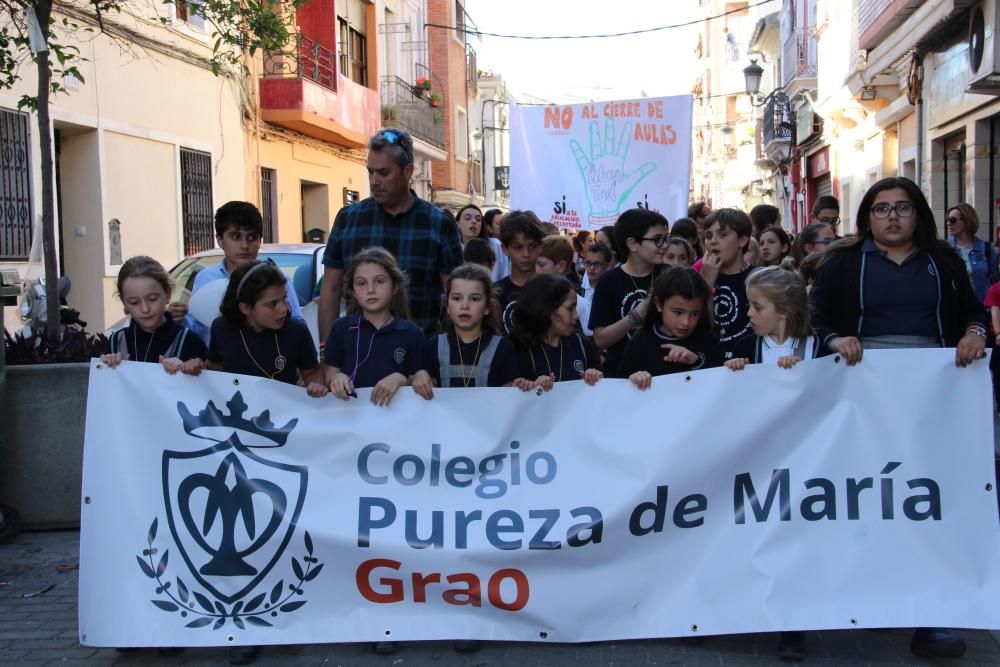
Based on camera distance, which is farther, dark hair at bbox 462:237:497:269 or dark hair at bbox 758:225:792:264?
dark hair at bbox 758:225:792:264

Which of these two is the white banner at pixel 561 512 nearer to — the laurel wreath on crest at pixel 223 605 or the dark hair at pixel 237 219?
the laurel wreath on crest at pixel 223 605

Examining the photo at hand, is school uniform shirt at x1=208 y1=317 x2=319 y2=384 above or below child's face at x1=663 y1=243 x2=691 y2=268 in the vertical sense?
below

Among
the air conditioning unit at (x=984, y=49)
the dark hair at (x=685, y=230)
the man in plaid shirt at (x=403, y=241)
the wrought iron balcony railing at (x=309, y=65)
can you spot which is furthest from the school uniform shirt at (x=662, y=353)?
the wrought iron balcony railing at (x=309, y=65)

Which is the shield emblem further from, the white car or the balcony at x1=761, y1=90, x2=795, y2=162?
the balcony at x1=761, y1=90, x2=795, y2=162

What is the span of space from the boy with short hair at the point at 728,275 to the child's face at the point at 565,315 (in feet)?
2.95

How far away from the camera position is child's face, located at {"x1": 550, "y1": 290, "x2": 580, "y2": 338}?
15.8 feet

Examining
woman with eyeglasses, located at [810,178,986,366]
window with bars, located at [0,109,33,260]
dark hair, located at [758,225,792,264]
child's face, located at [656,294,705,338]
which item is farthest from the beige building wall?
woman with eyeglasses, located at [810,178,986,366]

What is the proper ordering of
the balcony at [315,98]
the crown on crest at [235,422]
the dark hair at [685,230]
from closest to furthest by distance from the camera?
the crown on crest at [235,422] → the dark hair at [685,230] → the balcony at [315,98]

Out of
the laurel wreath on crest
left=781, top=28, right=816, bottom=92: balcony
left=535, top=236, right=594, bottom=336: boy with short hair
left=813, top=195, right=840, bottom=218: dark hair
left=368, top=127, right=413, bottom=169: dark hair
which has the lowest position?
the laurel wreath on crest

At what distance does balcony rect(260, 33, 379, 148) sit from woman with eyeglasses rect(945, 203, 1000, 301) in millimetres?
11218

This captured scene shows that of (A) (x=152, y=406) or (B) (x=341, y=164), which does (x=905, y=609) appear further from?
(B) (x=341, y=164)

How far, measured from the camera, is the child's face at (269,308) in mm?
4703

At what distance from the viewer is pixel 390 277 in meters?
4.83

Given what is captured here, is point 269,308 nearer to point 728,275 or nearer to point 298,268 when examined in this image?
point 728,275
